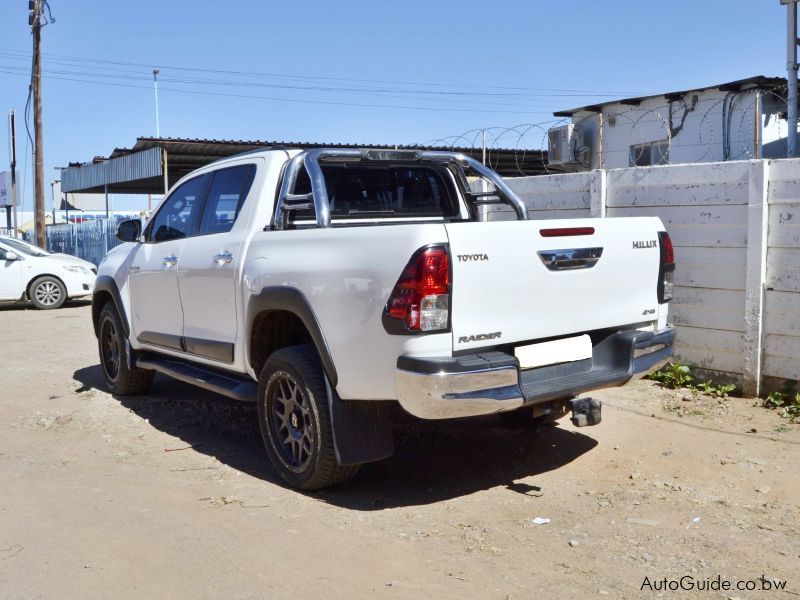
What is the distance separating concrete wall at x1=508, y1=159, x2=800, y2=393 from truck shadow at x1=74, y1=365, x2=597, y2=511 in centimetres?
171

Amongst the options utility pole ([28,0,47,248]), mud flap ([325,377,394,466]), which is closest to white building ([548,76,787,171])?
mud flap ([325,377,394,466])

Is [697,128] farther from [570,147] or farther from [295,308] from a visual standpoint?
[295,308]

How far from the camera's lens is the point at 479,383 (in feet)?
13.0

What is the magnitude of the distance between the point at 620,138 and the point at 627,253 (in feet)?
48.0

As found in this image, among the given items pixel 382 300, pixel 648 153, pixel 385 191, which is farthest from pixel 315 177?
pixel 648 153

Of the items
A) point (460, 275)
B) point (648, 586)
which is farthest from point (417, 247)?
point (648, 586)

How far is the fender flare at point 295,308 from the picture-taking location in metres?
4.35

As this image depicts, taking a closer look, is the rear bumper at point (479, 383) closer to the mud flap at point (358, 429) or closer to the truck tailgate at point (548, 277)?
the truck tailgate at point (548, 277)

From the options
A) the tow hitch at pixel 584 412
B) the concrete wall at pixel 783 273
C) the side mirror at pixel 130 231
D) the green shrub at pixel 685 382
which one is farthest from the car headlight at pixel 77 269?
the tow hitch at pixel 584 412

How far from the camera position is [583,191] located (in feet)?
25.1

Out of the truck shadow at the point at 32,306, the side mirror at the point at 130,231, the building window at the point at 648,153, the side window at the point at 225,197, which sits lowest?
the truck shadow at the point at 32,306

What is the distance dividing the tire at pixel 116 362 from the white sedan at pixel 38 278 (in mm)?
8723

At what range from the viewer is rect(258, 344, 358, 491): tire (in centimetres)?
445

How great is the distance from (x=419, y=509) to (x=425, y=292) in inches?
50.8
